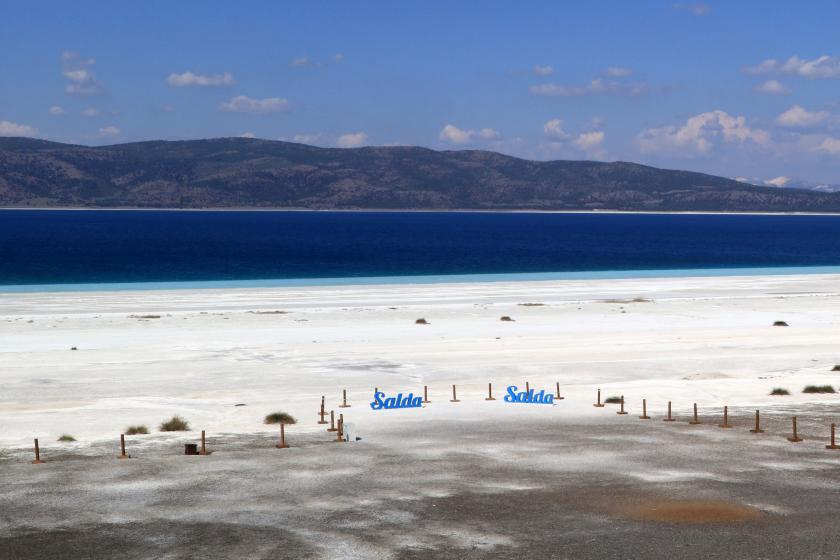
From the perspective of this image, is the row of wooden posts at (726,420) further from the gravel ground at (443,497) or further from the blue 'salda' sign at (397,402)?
the blue 'salda' sign at (397,402)

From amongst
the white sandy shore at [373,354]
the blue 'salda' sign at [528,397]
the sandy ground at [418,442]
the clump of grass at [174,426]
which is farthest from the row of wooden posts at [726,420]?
the clump of grass at [174,426]

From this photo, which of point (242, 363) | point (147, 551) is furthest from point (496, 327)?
point (147, 551)

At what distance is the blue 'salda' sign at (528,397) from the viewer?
124 ft

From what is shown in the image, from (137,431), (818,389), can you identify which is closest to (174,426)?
(137,431)

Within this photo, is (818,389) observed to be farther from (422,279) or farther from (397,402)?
(422,279)

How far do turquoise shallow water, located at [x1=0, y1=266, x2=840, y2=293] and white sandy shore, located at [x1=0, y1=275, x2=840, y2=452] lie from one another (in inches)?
533

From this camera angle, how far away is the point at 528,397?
37938 millimetres

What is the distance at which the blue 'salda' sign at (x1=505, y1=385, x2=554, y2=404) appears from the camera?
1491 inches

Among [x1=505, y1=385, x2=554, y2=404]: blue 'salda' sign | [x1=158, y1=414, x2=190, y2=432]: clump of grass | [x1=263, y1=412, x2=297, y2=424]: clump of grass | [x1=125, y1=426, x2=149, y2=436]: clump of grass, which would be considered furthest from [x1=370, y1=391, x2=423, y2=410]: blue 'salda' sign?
[x1=125, y1=426, x2=149, y2=436]: clump of grass

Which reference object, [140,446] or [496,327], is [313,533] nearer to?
[140,446]

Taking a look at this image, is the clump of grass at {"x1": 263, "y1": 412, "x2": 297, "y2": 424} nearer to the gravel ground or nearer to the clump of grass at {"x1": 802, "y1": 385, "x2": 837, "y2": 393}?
the gravel ground

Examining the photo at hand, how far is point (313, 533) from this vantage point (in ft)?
68.1

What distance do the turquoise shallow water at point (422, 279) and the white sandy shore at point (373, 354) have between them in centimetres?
1355

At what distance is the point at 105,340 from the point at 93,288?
43843mm
